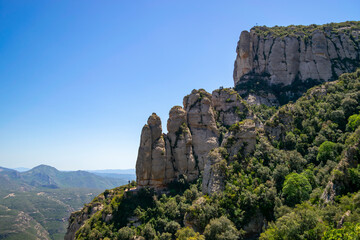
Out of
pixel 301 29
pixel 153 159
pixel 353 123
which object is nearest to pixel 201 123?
pixel 153 159

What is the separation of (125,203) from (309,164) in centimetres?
4462

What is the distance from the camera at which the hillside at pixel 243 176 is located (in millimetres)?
33219

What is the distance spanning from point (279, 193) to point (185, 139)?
1304 inches

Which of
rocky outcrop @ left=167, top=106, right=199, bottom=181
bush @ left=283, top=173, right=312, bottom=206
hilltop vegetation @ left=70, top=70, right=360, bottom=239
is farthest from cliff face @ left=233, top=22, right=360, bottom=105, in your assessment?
bush @ left=283, top=173, right=312, bottom=206

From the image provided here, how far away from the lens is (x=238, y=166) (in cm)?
5359

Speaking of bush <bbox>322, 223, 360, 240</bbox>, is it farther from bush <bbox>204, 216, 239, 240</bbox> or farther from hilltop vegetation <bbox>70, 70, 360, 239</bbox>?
bush <bbox>204, 216, 239, 240</bbox>

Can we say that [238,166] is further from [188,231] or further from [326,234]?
[326,234]

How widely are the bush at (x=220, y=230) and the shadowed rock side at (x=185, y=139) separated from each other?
15.9 m

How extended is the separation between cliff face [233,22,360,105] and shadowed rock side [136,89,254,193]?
21502 millimetres

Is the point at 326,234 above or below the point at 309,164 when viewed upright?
below

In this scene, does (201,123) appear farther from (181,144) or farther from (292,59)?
(292,59)

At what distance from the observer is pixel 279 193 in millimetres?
44281

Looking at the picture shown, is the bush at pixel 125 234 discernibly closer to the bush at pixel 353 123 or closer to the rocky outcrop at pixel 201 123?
the rocky outcrop at pixel 201 123

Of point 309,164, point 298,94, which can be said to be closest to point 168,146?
point 309,164
